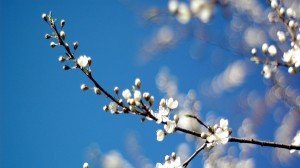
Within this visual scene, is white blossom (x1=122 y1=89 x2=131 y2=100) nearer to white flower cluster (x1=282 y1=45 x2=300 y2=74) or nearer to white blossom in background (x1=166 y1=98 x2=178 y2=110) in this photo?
white blossom in background (x1=166 y1=98 x2=178 y2=110)

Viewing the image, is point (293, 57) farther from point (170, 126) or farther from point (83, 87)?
point (83, 87)

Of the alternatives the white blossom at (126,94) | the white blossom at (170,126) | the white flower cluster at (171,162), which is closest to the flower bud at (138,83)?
the white blossom at (126,94)

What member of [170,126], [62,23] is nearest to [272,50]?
[170,126]

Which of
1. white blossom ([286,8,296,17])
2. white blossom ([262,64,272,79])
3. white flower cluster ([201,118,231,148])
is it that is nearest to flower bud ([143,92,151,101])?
white flower cluster ([201,118,231,148])

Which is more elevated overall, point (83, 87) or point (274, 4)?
point (274, 4)

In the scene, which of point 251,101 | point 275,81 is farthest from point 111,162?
point 275,81

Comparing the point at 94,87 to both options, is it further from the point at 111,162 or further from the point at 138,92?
the point at 111,162

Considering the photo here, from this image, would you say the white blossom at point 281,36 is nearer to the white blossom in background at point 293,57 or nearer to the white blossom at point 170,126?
the white blossom in background at point 293,57
